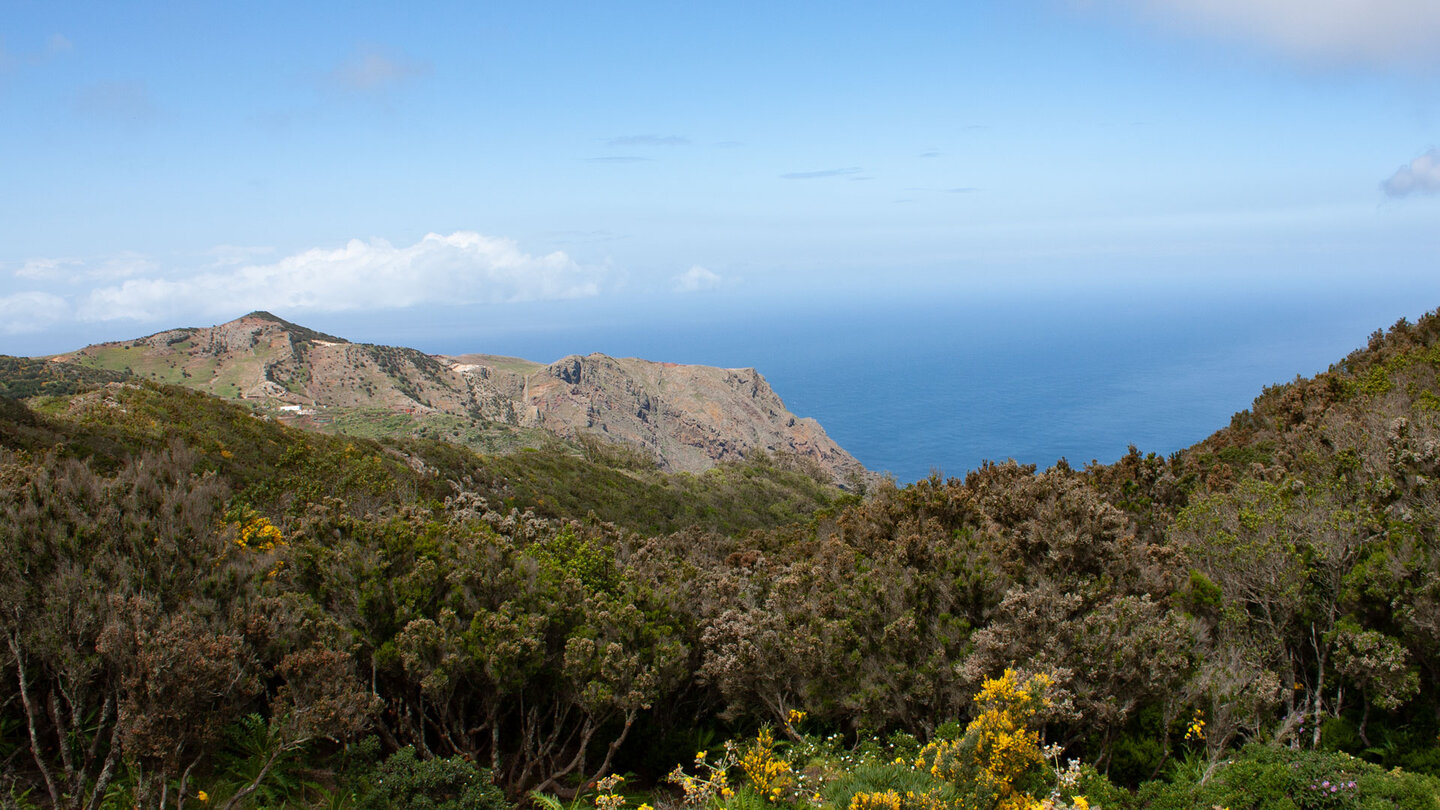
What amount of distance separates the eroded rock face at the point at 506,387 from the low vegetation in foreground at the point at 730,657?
2710 inches

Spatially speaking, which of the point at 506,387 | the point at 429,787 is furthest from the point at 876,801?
the point at 506,387

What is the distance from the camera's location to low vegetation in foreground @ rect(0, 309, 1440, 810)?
7.61 metres

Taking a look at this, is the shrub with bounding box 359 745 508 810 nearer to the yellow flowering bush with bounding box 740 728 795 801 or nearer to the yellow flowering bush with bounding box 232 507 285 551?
the yellow flowering bush with bounding box 740 728 795 801

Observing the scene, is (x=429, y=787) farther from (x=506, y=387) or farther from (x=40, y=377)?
(x=506, y=387)

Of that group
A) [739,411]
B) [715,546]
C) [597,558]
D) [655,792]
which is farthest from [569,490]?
[739,411]

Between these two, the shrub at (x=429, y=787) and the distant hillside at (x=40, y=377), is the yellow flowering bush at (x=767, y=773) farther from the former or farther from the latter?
the distant hillside at (x=40, y=377)

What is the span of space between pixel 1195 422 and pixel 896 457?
67.6 meters

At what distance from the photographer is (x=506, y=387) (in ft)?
406

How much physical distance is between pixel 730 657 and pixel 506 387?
117306 millimetres

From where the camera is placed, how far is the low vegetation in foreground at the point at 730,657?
25.0 feet

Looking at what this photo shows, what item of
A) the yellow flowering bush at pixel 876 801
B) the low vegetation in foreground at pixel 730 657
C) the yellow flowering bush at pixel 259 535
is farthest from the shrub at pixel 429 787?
the yellow flowering bush at pixel 259 535

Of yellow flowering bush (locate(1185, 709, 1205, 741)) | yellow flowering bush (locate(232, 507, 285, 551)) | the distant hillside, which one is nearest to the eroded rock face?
the distant hillside

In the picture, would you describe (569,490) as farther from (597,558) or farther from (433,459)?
(597,558)

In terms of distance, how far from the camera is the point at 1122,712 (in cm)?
1012
